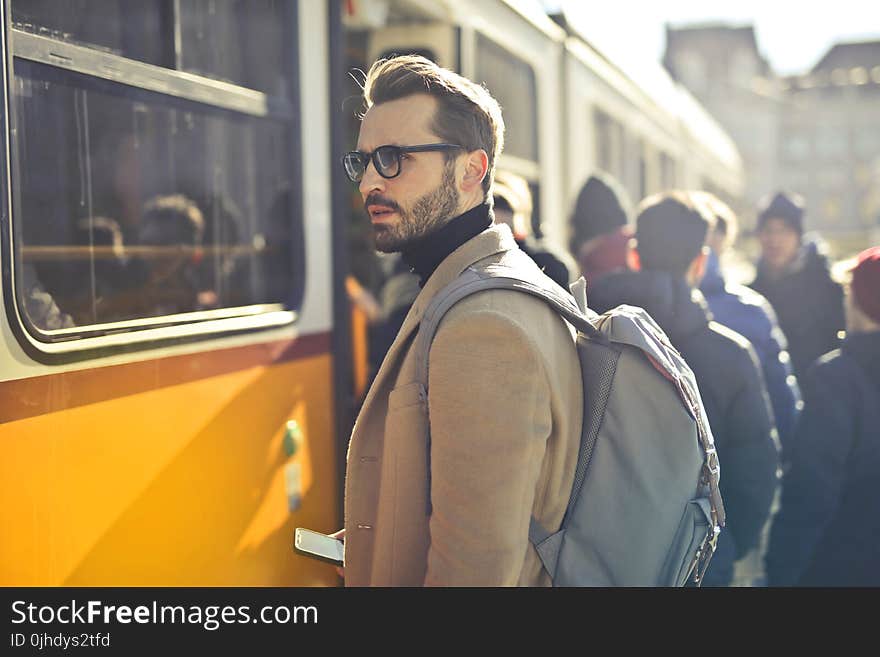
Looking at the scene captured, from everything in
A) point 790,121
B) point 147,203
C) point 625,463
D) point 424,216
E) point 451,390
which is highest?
point 790,121

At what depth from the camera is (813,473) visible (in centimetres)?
284

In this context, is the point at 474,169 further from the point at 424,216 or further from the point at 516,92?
the point at 516,92

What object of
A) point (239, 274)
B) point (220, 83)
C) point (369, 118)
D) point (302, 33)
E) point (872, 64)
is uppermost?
point (872, 64)

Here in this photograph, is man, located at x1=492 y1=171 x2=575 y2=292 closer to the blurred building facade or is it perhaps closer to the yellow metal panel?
the yellow metal panel

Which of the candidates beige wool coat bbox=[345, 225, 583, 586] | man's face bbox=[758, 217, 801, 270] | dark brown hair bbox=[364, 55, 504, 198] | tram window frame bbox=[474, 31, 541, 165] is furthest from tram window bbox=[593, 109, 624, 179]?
beige wool coat bbox=[345, 225, 583, 586]

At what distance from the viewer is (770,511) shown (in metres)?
2.95

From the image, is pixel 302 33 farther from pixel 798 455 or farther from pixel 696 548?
pixel 696 548

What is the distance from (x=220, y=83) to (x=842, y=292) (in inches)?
127

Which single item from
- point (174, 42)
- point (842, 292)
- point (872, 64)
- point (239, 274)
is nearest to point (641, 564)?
point (174, 42)

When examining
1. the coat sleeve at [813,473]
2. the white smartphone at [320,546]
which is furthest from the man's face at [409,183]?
the coat sleeve at [813,473]

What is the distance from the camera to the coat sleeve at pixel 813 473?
9.29 ft

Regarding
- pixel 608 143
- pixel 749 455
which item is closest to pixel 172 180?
pixel 749 455

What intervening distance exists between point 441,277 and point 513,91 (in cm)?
327

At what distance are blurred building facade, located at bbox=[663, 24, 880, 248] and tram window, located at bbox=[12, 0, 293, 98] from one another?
49.2m
